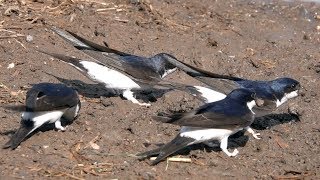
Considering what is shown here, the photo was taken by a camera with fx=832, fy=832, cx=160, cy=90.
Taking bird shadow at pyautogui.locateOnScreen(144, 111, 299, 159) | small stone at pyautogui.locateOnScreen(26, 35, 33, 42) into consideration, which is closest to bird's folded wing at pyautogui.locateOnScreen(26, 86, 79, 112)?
bird shadow at pyautogui.locateOnScreen(144, 111, 299, 159)

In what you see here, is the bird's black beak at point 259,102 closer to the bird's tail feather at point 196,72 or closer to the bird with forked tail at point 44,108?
the bird's tail feather at point 196,72

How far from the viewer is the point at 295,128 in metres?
8.12

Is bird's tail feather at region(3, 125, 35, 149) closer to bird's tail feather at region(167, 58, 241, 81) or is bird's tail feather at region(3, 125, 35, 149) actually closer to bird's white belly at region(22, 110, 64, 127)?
bird's white belly at region(22, 110, 64, 127)

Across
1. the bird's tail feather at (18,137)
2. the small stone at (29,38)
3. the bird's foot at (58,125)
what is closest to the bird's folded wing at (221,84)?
the bird's foot at (58,125)

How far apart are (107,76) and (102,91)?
456 mm

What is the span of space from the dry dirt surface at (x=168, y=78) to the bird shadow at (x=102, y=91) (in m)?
0.02

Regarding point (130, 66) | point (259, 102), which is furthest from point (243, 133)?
point (130, 66)

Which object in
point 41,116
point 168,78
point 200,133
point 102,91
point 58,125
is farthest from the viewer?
point 168,78

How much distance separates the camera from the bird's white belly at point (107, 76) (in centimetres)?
844

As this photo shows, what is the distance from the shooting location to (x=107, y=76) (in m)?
8.46

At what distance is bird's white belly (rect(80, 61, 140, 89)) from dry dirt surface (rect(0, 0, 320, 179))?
0.57ft

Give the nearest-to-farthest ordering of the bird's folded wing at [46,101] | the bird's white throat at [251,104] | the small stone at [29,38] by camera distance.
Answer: the bird's folded wing at [46,101]
the bird's white throat at [251,104]
the small stone at [29,38]

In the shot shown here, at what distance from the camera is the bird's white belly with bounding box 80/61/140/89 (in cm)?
844

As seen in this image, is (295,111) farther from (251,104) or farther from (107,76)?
(107,76)
